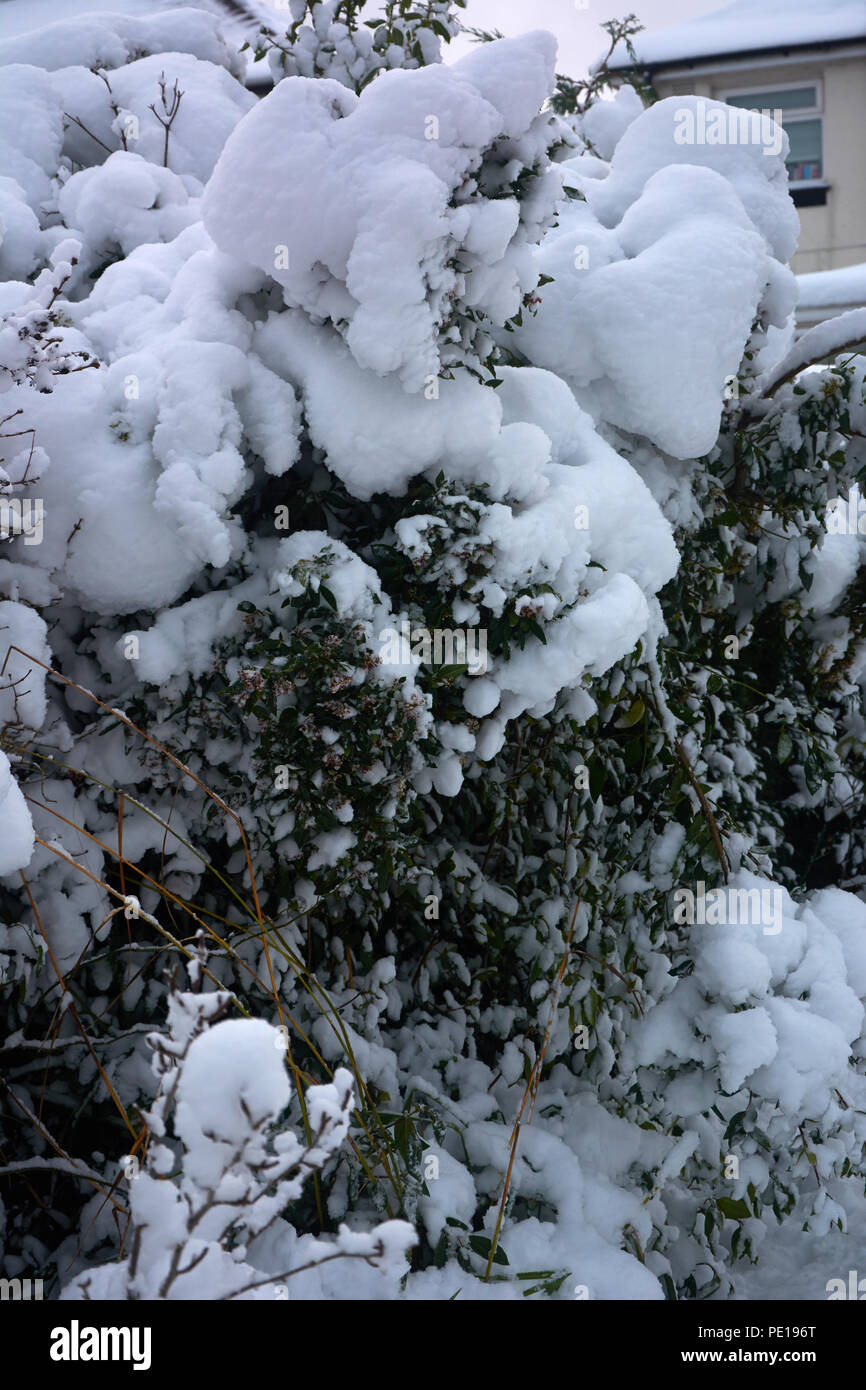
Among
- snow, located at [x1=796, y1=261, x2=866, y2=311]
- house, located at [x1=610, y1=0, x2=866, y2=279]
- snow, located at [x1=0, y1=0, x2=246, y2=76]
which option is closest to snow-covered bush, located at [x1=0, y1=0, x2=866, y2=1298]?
snow, located at [x1=0, y1=0, x2=246, y2=76]

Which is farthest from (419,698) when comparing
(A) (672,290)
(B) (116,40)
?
(B) (116,40)

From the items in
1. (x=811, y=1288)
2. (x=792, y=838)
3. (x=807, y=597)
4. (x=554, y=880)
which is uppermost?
(x=807, y=597)

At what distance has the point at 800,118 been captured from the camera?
30.9 feet

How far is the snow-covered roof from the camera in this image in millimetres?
8984

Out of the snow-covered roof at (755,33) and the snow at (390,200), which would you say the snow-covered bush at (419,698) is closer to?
the snow at (390,200)

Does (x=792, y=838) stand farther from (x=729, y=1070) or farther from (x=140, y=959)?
(x=140, y=959)

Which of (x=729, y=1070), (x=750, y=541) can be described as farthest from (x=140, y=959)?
(x=750, y=541)

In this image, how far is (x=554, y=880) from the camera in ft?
7.22

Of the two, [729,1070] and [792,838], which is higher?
[792,838]

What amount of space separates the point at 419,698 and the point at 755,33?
32.8 feet

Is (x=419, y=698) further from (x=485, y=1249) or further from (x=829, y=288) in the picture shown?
(x=829, y=288)
